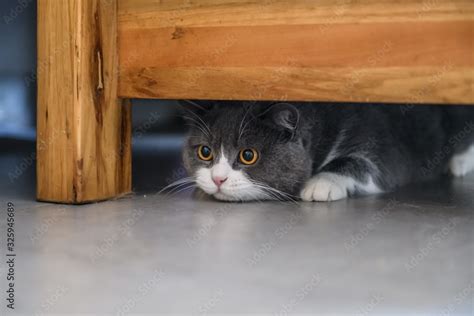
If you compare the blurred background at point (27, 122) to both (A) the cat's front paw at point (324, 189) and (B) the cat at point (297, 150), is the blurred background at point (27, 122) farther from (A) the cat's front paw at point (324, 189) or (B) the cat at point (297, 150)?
(A) the cat's front paw at point (324, 189)

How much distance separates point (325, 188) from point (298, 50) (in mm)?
478

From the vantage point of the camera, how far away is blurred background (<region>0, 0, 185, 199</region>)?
2.43 meters

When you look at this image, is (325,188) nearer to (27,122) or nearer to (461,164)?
(461,164)

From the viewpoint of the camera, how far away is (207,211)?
1.80 m

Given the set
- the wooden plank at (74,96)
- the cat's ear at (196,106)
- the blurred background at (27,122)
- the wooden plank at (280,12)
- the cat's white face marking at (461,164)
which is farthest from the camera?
the cat's white face marking at (461,164)

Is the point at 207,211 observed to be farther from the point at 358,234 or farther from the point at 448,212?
the point at 448,212

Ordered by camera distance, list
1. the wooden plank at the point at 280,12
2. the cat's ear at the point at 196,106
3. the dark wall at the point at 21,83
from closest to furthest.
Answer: the wooden plank at the point at 280,12 → the cat's ear at the point at 196,106 → the dark wall at the point at 21,83

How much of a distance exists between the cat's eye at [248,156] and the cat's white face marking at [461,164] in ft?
3.43

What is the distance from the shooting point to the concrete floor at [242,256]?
1.04 meters

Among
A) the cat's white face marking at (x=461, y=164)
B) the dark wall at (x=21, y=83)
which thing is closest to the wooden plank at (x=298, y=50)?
the cat's white face marking at (x=461, y=164)

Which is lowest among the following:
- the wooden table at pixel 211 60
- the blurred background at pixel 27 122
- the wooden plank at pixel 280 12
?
the blurred background at pixel 27 122

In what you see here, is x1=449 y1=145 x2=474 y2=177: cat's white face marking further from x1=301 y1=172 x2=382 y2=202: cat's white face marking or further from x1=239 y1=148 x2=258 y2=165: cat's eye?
x1=239 y1=148 x2=258 y2=165: cat's eye

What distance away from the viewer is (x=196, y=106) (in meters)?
2.07

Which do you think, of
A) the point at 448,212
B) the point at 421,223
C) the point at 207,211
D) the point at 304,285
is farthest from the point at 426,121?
the point at 304,285
